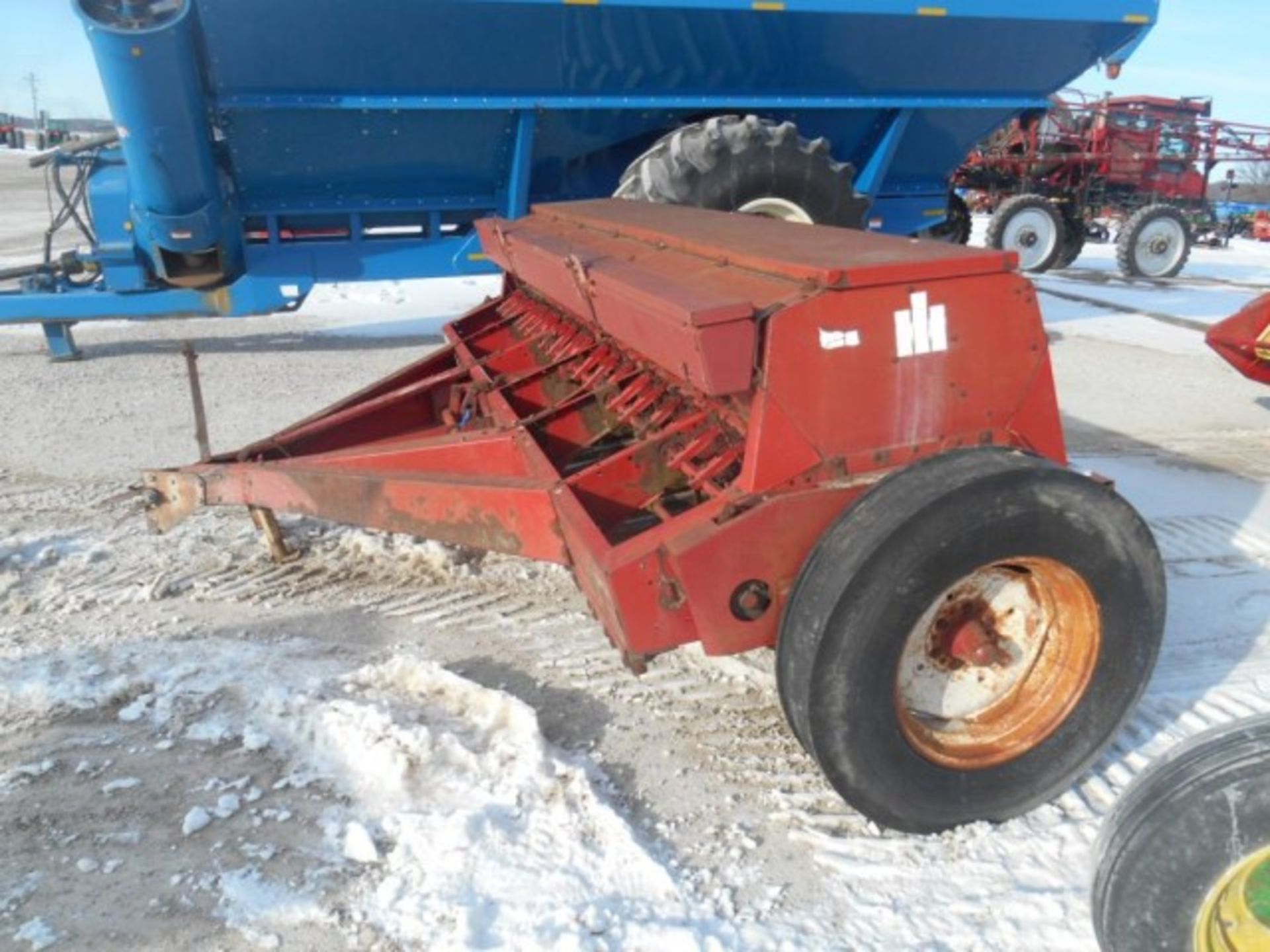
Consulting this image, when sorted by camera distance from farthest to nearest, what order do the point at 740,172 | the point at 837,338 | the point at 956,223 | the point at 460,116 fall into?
the point at 956,223
the point at 460,116
the point at 740,172
the point at 837,338

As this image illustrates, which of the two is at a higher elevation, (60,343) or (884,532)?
(884,532)

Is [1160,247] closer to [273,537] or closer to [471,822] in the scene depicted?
[273,537]

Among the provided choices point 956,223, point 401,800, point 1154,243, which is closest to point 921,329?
point 401,800

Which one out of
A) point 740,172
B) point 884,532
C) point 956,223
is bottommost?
point 956,223

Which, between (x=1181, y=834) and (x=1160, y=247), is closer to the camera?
(x=1181, y=834)

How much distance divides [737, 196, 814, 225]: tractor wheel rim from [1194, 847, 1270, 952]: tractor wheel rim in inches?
164

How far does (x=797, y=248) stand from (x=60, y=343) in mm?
5578

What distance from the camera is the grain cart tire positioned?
6.48ft

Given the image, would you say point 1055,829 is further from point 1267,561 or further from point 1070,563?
point 1267,561

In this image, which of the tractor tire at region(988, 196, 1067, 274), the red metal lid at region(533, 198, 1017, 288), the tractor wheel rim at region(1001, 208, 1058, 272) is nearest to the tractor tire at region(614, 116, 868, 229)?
the red metal lid at region(533, 198, 1017, 288)

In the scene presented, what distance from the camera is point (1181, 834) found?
1521 millimetres

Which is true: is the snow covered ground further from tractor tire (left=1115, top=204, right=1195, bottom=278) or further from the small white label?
tractor tire (left=1115, top=204, right=1195, bottom=278)

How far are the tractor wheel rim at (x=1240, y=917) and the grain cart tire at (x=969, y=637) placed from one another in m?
0.60

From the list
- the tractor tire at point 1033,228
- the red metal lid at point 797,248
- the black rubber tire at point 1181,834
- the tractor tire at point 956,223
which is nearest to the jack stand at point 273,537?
the red metal lid at point 797,248
